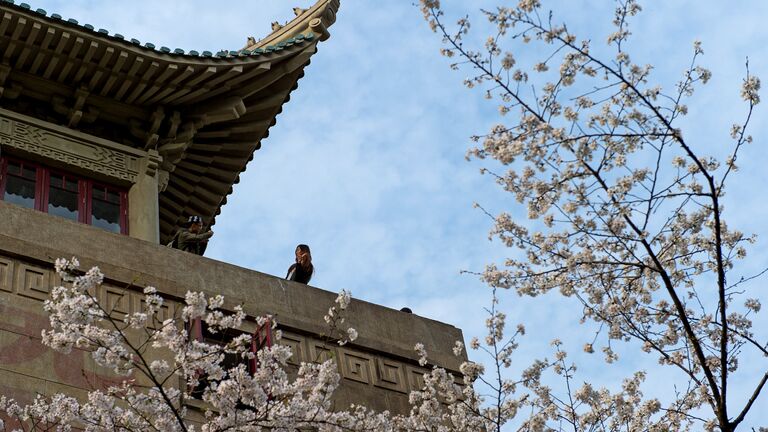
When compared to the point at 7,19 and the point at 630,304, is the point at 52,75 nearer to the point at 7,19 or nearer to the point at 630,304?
the point at 7,19

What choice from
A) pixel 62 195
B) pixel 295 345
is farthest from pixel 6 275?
pixel 62 195

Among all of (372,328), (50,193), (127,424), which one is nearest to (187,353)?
(127,424)

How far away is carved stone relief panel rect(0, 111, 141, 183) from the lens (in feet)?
58.3

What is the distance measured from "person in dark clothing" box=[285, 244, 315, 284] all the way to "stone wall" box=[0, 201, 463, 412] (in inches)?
30.2

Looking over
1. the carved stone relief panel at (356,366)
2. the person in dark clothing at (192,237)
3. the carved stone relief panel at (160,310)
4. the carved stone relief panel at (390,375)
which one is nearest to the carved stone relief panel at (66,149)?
the person in dark clothing at (192,237)

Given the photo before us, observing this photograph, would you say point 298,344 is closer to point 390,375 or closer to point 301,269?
point 390,375

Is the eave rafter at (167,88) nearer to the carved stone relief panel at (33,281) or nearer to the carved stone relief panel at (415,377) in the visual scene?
the carved stone relief panel at (33,281)

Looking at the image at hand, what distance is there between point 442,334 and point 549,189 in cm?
469

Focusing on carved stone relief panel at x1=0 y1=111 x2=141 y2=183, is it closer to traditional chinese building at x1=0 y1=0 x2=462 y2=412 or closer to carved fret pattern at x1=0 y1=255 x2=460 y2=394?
traditional chinese building at x1=0 y1=0 x2=462 y2=412

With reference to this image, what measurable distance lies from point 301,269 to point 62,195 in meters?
3.32

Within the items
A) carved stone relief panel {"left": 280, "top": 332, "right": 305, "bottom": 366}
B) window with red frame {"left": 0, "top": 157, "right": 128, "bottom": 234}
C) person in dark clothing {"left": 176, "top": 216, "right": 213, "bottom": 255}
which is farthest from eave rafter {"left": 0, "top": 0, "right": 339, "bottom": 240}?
carved stone relief panel {"left": 280, "top": 332, "right": 305, "bottom": 366}

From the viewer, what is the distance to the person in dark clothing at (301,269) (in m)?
16.7

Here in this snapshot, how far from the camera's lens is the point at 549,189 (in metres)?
12.2

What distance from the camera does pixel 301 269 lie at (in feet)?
55.0
